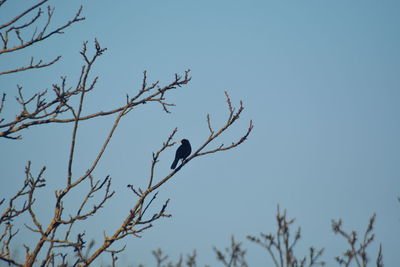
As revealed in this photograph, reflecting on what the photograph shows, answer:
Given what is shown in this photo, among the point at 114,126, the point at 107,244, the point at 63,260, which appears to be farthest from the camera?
the point at 63,260

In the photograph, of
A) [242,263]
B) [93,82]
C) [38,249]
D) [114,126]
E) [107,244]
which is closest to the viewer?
[38,249]

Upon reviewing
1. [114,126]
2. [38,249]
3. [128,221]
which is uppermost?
[114,126]

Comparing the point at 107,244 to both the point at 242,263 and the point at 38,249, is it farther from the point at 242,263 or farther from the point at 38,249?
the point at 242,263

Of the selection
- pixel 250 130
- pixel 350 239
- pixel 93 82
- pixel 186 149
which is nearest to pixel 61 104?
pixel 93 82

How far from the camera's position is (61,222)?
9.28 ft

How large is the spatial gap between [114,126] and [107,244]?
1010 mm

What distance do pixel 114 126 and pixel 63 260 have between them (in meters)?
1.66

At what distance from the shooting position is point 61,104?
3584 millimetres

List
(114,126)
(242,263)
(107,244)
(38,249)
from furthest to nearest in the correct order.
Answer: (242,263) < (114,126) < (107,244) < (38,249)

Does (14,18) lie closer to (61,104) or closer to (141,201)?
(61,104)

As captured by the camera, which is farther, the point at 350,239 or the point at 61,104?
the point at 350,239

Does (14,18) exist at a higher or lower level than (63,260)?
higher

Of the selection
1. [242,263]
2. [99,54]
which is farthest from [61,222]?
[242,263]

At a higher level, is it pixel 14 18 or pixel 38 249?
pixel 14 18
